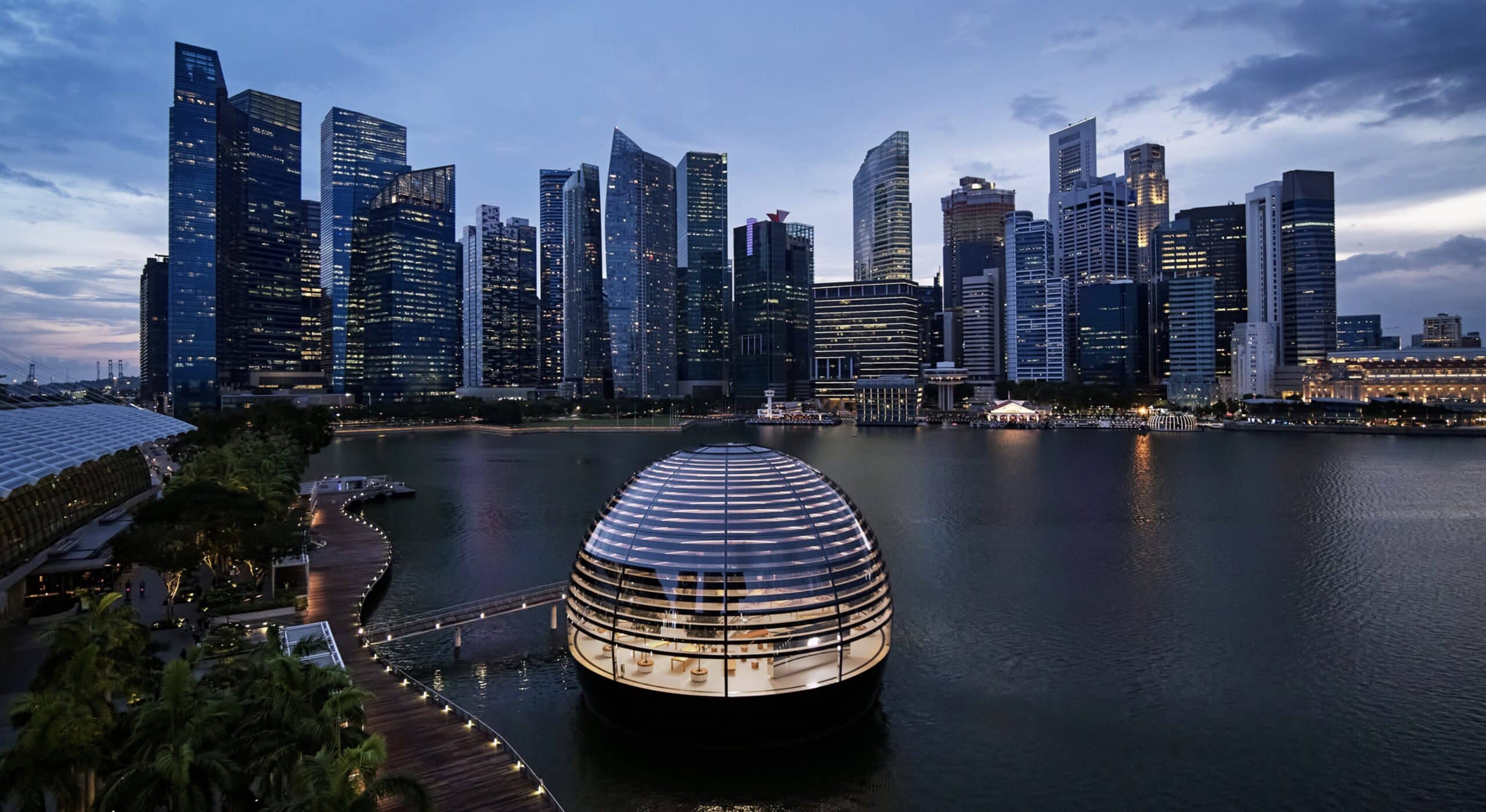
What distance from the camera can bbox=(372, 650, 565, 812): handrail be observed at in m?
21.1

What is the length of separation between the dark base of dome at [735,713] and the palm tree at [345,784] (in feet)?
30.5

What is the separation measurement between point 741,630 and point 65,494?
41.4 m

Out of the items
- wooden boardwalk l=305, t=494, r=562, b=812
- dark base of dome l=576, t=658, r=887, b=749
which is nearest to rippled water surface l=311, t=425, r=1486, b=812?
dark base of dome l=576, t=658, r=887, b=749

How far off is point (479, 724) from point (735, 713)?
7.93 meters

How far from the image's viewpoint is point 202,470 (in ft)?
158

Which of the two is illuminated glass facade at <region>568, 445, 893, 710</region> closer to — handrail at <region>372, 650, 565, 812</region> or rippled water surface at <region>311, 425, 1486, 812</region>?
rippled water surface at <region>311, 425, 1486, 812</region>

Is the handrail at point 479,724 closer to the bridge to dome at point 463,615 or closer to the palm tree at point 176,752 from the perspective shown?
the bridge to dome at point 463,615

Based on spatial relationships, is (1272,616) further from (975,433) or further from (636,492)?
(975,433)

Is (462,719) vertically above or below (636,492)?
below

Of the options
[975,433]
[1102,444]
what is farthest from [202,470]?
[975,433]

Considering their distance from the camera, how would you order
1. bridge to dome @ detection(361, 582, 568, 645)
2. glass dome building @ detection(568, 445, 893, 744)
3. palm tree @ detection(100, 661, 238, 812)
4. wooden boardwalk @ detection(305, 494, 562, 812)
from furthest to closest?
bridge to dome @ detection(361, 582, 568, 645), glass dome building @ detection(568, 445, 893, 744), wooden boardwalk @ detection(305, 494, 562, 812), palm tree @ detection(100, 661, 238, 812)

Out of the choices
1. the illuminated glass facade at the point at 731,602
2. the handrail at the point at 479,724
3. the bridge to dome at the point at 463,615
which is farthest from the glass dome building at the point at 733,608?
the bridge to dome at the point at 463,615

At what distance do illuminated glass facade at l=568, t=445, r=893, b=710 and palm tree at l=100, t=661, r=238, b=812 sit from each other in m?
11.0

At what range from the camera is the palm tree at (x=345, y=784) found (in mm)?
14234
